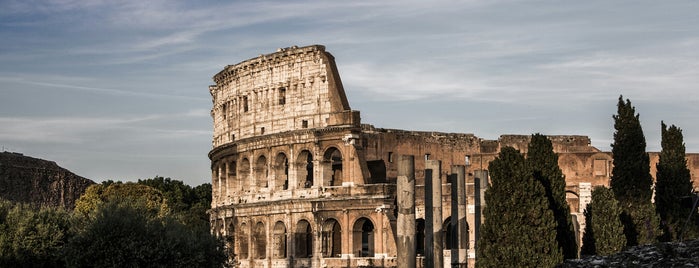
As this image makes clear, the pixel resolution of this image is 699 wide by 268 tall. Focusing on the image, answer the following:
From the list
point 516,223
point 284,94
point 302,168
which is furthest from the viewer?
point 284,94

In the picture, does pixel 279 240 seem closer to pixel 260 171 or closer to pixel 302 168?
pixel 260 171

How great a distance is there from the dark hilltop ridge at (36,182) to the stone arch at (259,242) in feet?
53.9

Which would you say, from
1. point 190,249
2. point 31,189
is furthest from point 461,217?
point 31,189

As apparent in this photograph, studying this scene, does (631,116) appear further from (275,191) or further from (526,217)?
(275,191)

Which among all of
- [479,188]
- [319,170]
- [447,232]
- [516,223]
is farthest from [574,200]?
[516,223]

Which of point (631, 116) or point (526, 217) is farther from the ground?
point (631, 116)

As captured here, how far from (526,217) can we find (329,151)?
74.7 ft

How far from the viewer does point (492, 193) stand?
30500 millimetres

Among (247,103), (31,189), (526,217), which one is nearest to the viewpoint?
(526,217)

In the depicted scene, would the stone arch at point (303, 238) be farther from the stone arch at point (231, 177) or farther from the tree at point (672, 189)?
the tree at point (672, 189)

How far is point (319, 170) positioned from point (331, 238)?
128 inches

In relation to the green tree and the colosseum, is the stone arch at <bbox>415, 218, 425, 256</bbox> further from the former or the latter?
the green tree

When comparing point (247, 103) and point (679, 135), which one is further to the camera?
point (247, 103)

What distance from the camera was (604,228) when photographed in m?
35.2
